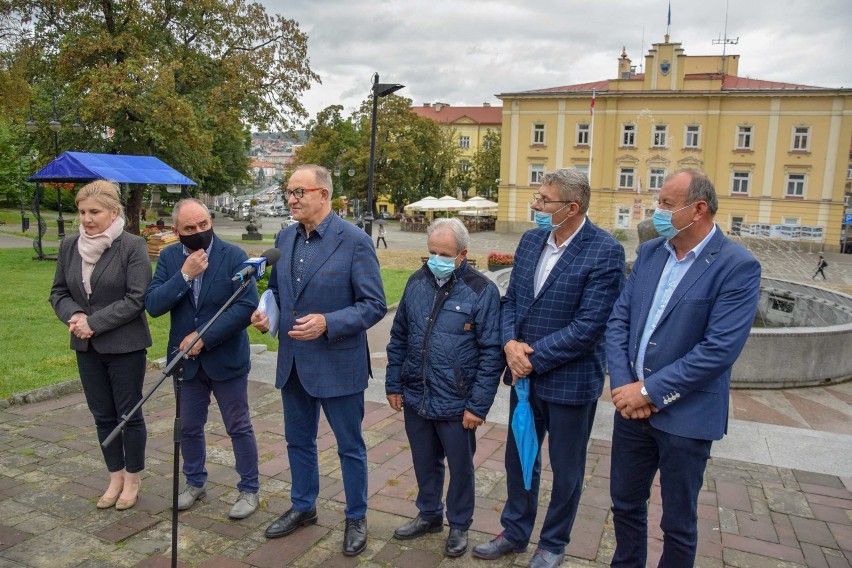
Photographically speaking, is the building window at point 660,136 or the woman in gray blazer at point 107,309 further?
the building window at point 660,136

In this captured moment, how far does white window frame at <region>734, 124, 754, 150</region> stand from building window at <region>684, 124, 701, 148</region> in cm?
212

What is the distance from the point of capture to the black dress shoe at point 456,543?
3.25m

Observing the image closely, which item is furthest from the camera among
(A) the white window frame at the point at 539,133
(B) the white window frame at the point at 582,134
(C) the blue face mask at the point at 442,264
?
(A) the white window frame at the point at 539,133

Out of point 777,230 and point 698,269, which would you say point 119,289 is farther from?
point 777,230

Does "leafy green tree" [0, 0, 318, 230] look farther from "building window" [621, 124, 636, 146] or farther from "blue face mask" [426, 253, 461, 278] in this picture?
"building window" [621, 124, 636, 146]

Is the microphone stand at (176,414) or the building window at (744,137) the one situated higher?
the building window at (744,137)

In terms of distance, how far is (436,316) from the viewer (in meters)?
3.24

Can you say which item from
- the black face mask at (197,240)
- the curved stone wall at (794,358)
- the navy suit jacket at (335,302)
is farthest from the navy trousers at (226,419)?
the curved stone wall at (794,358)

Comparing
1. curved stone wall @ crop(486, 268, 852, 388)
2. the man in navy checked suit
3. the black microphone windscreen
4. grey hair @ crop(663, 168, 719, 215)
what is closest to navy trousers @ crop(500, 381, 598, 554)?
the man in navy checked suit

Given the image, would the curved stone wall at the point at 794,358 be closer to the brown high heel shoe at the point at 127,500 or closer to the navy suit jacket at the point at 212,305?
the navy suit jacket at the point at 212,305

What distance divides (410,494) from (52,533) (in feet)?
6.58

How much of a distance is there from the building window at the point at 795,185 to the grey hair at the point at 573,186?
127ft

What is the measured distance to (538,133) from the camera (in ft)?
132

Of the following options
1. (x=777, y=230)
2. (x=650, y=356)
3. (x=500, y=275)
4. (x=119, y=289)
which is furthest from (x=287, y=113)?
(x=777, y=230)
